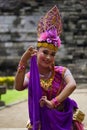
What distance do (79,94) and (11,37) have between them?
10288mm

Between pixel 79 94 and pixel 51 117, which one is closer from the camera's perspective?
pixel 51 117

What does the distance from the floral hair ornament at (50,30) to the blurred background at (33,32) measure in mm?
19411

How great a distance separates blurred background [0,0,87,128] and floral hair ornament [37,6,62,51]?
19.4 meters

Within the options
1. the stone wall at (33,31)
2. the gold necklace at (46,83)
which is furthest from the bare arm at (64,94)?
the stone wall at (33,31)

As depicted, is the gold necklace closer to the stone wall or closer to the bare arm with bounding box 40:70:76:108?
the bare arm with bounding box 40:70:76:108

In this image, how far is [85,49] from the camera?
27016 millimetres

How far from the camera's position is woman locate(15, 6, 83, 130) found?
555cm

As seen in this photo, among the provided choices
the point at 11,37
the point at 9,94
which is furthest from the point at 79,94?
the point at 11,37

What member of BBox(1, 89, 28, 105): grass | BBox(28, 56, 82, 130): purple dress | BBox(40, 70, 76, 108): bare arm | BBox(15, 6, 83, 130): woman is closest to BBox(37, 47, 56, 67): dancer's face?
BBox(15, 6, 83, 130): woman

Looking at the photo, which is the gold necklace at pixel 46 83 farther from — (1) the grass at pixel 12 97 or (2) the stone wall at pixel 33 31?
(2) the stone wall at pixel 33 31

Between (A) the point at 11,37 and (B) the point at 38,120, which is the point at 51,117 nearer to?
(B) the point at 38,120

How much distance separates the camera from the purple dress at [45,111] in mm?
5555

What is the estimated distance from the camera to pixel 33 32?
27844mm

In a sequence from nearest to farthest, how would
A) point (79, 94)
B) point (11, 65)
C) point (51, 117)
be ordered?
point (51, 117) < point (79, 94) < point (11, 65)
